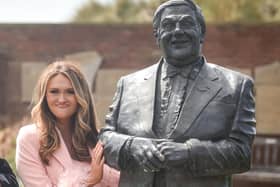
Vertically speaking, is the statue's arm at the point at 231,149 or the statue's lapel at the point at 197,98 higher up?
the statue's lapel at the point at 197,98

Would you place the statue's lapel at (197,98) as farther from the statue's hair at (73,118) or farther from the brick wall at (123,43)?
the brick wall at (123,43)

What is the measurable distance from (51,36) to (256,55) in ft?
9.53

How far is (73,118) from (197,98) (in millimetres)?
745

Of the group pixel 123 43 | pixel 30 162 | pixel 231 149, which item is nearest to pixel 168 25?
pixel 231 149

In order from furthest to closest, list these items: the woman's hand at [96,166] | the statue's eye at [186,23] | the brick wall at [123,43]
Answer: the brick wall at [123,43] → the woman's hand at [96,166] → the statue's eye at [186,23]

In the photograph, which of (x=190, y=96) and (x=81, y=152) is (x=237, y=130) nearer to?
(x=190, y=96)

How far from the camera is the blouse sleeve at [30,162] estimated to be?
2.60m

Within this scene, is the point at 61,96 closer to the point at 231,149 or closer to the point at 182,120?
the point at 182,120

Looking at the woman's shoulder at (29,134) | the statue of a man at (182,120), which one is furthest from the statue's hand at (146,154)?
the woman's shoulder at (29,134)

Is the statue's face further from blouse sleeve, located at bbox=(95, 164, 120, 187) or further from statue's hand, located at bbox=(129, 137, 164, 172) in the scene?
blouse sleeve, located at bbox=(95, 164, 120, 187)

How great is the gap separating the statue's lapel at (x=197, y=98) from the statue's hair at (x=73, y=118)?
61 centimetres

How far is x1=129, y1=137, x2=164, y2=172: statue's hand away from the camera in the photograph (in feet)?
7.19

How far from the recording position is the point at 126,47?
7492 millimetres

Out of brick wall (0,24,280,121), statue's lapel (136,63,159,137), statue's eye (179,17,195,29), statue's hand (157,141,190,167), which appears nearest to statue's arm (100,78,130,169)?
statue's lapel (136,63,159,137)
